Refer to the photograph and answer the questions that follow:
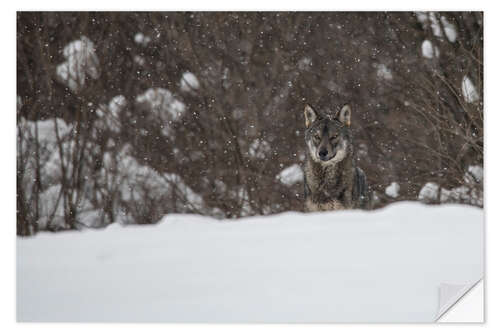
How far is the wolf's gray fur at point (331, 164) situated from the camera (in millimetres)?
4852

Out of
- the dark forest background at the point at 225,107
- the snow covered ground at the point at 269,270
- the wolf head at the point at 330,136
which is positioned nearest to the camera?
the snow covered ground at the point at 269,270

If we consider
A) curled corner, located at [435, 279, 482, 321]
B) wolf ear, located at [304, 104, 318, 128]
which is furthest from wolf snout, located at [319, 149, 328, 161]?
curled corner, located at [435, 279, 482, 321]

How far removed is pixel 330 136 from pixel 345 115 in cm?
22

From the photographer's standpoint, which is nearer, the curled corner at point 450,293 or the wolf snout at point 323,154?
the curled corner at point 450,293

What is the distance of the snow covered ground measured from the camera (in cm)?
390

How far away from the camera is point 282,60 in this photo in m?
5.46

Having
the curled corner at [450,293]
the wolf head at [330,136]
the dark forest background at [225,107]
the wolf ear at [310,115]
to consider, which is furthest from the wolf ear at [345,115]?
the curled corner at [450,293]

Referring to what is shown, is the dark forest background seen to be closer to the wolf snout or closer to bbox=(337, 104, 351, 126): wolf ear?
bbox=(337, 104, 351, 126): wolf ear

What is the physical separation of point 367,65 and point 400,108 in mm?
458

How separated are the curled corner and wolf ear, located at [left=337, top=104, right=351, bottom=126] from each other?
1506 mm

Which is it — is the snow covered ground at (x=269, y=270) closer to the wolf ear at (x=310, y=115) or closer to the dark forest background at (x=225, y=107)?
the dark forest background at (x=225, y=107)

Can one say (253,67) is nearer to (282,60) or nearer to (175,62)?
(282,60)

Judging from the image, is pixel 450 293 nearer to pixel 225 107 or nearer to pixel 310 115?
pixel 310 115
